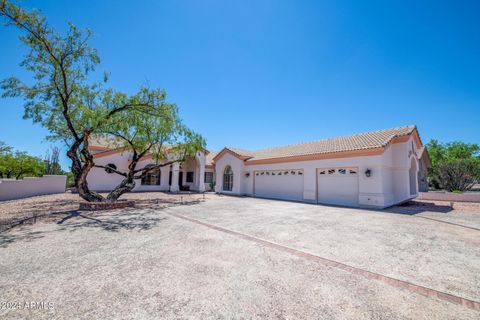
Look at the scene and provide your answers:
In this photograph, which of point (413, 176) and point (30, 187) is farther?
point (30, 187)

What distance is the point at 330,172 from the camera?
1592 centimetres

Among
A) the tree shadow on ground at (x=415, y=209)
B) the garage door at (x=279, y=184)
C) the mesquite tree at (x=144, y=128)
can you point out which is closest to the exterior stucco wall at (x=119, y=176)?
the mesquite tree at (x=144, y=128)

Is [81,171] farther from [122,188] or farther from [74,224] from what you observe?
[74,224]

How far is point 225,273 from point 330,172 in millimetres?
13918


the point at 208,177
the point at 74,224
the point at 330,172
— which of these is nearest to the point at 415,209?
the point at 330,172

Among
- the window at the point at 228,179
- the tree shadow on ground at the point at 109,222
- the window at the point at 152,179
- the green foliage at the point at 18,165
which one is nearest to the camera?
the tree shadow on ground at the point at 109,222

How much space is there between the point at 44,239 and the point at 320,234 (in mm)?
8810

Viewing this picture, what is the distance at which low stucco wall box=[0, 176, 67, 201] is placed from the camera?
1575cm

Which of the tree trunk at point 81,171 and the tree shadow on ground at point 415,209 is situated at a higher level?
the tree trunk at point 81,171

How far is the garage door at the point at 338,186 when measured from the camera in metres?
14.6

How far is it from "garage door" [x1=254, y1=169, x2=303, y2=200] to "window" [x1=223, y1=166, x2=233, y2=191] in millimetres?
3732

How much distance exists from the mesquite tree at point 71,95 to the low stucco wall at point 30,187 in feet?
20.5

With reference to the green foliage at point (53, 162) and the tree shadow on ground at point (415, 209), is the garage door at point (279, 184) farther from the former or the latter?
the green foliage at point (53, 162)

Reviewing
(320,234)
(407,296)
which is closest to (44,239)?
(320,234)
